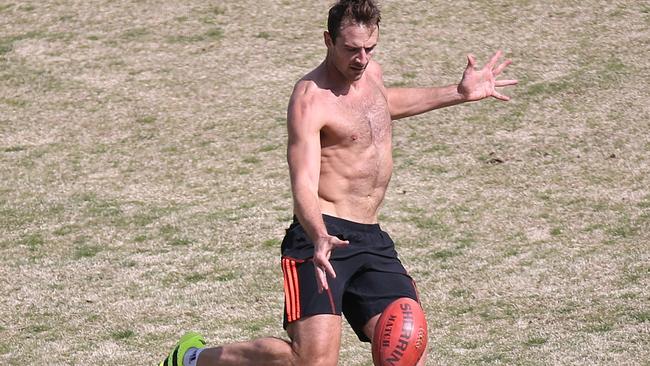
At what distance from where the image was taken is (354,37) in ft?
22.6

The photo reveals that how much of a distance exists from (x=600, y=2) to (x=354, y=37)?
11.4m

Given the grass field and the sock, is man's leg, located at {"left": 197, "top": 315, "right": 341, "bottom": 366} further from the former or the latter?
the grass field

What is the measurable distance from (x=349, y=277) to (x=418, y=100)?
1381 mm

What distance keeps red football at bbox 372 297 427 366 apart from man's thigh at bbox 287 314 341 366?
0.82 ft

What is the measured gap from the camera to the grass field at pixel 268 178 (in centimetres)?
945

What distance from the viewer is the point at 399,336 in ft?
22.4

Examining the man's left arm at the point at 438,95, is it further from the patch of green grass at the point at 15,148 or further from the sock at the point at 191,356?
the patch of green grass at the point at 15,148

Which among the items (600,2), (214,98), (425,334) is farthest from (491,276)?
(600,2)

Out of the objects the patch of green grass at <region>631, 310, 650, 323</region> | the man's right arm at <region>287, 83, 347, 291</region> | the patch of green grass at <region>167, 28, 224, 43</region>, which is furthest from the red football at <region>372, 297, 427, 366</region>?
the patch of green grass at <region>167, 28, 224, 43</region>

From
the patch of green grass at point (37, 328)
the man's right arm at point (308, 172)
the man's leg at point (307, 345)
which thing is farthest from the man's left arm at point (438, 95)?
the patch of green grass at point (37, 328)

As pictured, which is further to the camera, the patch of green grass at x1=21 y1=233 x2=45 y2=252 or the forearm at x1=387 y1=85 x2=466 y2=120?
the patch of green grass at x1=21 y1=233 x2=45 y2=252

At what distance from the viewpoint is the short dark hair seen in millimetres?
6926

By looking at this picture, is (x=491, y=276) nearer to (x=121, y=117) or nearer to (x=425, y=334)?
(x=425, y=334)

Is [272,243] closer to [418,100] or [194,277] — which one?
[194,277]
